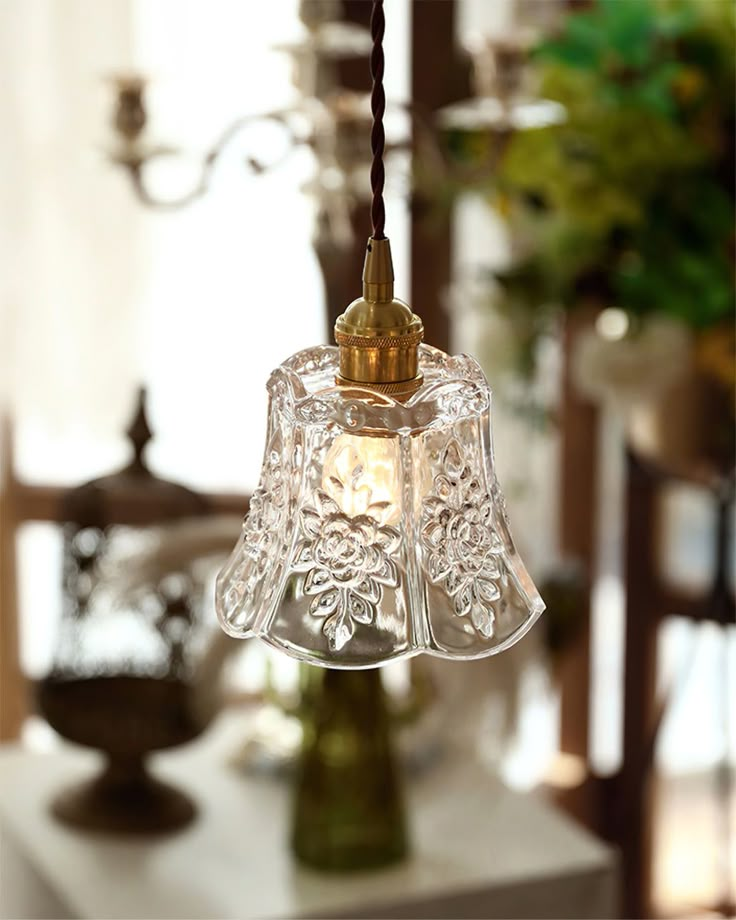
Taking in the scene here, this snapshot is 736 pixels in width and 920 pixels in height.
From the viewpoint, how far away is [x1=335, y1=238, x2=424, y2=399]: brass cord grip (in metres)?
0.73

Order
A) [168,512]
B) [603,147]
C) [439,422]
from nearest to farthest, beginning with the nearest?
[439,422] → [168,512] → [603,147]

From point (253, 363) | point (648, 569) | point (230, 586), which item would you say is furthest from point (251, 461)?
point (230, 586)

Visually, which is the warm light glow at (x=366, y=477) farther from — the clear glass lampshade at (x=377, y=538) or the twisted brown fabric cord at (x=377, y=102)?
the twisted brown fabric cord at (x=377, y=102)

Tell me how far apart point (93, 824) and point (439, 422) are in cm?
117

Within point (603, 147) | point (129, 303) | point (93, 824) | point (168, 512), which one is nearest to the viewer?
point (93, 824)

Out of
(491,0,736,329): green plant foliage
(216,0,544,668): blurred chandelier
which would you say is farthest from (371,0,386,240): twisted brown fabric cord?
(491,0,736,329): green plant foliage

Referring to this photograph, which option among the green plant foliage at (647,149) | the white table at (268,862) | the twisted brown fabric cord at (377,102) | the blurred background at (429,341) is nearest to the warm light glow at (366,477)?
the twisted brown fabric cord at (377,102)

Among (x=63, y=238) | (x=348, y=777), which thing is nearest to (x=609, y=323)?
(x=63, y=238)

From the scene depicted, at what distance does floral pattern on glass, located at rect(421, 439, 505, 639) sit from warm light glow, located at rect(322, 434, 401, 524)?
0.02 meters

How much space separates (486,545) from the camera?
2.42 ft

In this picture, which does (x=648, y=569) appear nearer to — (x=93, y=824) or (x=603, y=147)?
(x=603, y=147)

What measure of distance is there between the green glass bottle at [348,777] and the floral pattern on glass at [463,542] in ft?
3.07

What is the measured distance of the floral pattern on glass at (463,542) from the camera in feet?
2.34

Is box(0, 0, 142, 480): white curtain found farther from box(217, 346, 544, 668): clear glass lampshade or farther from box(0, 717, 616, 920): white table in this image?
box(217, 346, 544, 668): clear glass lampshade
